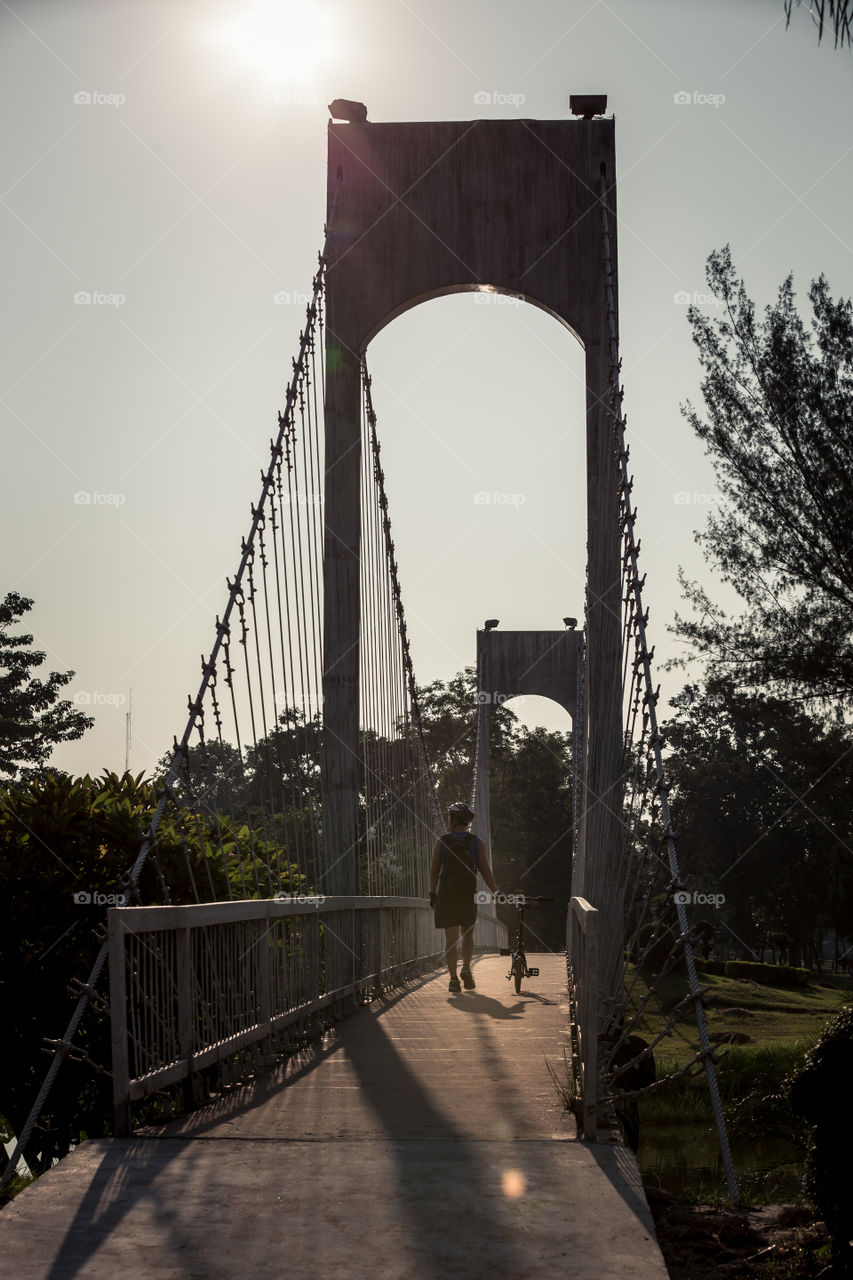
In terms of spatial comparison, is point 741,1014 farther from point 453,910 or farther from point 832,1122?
point 832,1122

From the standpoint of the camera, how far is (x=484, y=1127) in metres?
3.89

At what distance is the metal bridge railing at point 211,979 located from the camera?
366 cm

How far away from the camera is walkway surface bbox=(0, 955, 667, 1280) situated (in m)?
2.60

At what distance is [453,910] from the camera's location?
28.9ft

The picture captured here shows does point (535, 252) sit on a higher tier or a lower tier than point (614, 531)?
higher

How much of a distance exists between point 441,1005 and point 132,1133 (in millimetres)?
4552

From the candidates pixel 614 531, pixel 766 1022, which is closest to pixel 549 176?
pixel 614 531

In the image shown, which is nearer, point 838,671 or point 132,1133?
point 132,1133

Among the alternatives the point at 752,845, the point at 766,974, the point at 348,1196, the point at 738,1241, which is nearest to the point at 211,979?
the point at 348,1196

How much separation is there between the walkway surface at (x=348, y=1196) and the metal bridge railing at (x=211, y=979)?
0.17m

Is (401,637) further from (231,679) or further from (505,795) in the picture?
(505,795)

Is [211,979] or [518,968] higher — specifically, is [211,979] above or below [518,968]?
above

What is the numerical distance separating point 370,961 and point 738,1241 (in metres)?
4.63

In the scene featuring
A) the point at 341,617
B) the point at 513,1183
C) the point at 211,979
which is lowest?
the point at 513,1183
